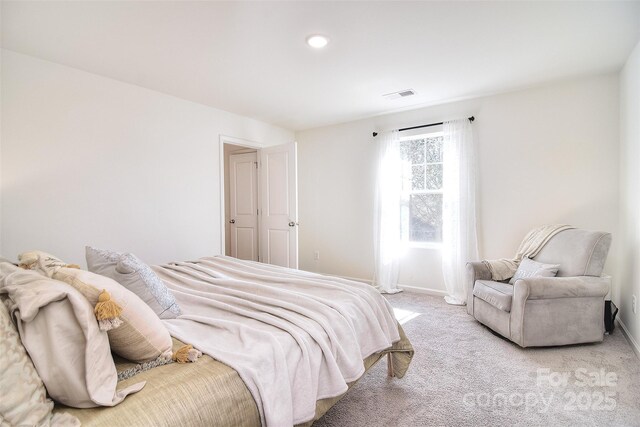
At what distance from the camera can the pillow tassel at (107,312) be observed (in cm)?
103

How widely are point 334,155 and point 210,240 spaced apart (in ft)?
7.68

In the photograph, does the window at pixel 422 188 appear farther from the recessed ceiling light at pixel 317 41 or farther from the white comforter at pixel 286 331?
the white comforter at pixel 286 331

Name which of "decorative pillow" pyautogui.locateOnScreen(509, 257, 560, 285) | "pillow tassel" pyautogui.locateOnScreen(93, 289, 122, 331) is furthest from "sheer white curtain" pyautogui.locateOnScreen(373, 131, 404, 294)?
"pillow tassel" pyautogui.locateOnScreen(93, 289, 122, 331)

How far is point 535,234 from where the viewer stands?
3.38 metres

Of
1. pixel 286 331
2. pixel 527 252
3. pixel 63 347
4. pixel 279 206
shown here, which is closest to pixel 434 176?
pixel 527 252

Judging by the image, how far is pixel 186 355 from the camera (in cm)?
122

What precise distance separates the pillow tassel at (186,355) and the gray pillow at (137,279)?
0.42 meters

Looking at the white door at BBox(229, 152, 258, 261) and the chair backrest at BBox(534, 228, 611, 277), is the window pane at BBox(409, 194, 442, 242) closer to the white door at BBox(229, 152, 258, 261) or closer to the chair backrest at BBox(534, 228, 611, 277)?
the chair backrest at BBox(534, 228, 611, 277)

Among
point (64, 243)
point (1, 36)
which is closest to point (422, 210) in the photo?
point (64, 243)

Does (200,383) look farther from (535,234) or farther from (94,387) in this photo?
(535,234)

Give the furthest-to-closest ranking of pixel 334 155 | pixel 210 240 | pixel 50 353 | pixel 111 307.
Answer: pixel 334 155, pixel 210 240, pixel 111 307, pixel 50 353

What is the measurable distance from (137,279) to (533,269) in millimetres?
3183

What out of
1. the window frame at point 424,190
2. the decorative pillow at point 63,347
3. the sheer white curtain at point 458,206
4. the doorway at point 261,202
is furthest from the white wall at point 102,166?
the sheer white curtain at point 458,206

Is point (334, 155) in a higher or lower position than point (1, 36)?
lower
